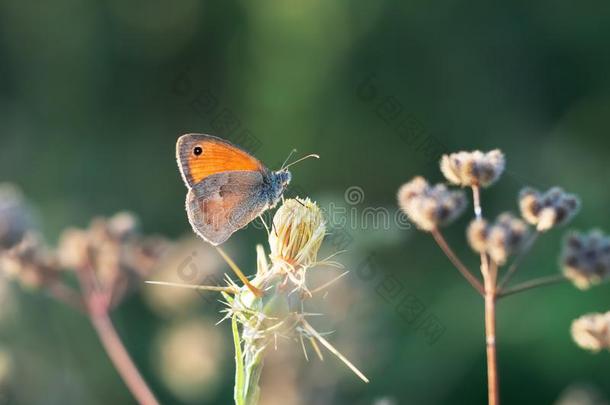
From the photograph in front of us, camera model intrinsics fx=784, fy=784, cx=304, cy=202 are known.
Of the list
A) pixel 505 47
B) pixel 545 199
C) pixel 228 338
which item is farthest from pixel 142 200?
pixel 545 199

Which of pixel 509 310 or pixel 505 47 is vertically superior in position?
pixel 505 47

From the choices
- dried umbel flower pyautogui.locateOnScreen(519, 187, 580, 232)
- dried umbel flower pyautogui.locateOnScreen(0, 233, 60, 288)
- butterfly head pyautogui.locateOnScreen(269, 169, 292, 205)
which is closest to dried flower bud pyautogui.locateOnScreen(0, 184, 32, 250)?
dried umbel flower pyautogui.locateOnScreen(0, 233, 60, 288)

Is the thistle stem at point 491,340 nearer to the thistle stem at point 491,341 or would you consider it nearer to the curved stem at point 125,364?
the thistle stem at point 491,341

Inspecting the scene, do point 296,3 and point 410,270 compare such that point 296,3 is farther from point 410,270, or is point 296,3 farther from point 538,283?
point 538,283

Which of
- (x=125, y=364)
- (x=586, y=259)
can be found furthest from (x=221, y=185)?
(x=586, y=259)

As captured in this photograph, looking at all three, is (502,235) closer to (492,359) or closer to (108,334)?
(492,359)

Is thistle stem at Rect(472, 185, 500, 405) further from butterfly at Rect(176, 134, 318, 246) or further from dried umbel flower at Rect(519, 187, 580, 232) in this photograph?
butterfly at Rect(176, 134, 318, 246)

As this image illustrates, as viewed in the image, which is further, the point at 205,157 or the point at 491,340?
the point at 205,157
